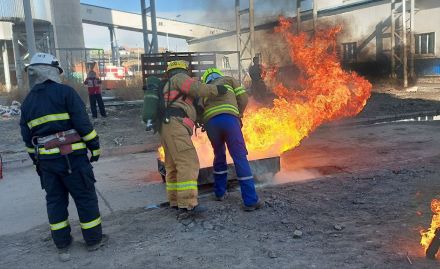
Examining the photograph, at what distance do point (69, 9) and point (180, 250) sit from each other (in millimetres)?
38155

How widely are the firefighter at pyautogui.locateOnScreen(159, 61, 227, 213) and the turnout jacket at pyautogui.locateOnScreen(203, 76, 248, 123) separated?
0.16 m

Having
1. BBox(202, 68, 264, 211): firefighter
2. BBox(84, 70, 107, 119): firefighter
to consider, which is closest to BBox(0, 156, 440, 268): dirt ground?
BBox(202, 68, 264, 211): firefighter

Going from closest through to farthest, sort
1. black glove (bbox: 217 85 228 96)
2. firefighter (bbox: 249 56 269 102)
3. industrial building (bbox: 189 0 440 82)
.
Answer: black glove (bbox: 217 85 228 96)
firefighter (bbox: 249 56 269 102)
industrial building (bbox: 189 0 440 82)

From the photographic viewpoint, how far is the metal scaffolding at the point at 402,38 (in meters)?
19.4

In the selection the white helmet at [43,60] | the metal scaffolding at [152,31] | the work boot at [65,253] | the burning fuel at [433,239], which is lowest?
the work boot at [65,253]

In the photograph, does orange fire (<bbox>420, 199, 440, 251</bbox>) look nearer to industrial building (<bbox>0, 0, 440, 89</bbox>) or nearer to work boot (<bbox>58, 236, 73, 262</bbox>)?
work boot (<bbox>58, 236, 73, 262</bbox>)

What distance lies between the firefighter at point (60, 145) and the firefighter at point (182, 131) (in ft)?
3.01

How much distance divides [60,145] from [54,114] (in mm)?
298

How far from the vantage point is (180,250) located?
3.85m

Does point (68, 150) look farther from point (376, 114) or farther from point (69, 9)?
point (69, 9)

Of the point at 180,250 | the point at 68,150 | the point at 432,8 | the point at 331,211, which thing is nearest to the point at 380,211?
the point at 331,211

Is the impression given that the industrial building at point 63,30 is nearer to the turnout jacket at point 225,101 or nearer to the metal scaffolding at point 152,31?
the metal scaffolding at point 152,31

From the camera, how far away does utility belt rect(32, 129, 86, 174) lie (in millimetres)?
3867

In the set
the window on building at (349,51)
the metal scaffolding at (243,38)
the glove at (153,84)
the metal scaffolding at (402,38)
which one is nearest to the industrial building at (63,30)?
the metal scaffolding at (243,38)
